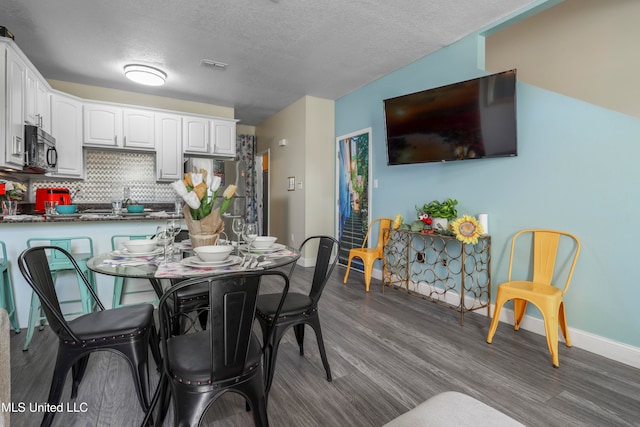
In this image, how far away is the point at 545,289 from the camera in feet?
7.51

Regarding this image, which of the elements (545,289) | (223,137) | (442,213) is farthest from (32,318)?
(545,289)

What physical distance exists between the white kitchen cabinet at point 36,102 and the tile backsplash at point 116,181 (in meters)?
0.95

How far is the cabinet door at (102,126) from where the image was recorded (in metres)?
4.39

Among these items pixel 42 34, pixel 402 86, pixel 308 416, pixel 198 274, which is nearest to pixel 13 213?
pixel 42 34

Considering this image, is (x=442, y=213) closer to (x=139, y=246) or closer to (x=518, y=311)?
(x=518, y=311)

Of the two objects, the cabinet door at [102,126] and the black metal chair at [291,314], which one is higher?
the cabinet door at [102,126]

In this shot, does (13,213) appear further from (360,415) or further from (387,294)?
(387,294)

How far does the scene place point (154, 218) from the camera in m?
3.08

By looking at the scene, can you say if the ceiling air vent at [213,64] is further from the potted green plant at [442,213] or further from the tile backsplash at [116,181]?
the potted green plant at [442,213]

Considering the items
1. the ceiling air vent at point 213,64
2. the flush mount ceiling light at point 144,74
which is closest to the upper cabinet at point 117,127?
the flush mount ceiling light at point 144,74

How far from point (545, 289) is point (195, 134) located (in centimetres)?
498

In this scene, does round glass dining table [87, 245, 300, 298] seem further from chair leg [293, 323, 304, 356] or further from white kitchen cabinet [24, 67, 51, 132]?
white kitchen cabinet [24, 67, 51, 132]

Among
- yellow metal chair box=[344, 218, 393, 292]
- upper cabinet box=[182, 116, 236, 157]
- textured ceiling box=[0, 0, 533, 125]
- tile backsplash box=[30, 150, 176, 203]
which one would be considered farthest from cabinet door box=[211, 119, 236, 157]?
yellow metal chair box=[344, 218, 393, 292]

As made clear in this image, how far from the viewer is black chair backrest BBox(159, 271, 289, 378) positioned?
1095 mm
